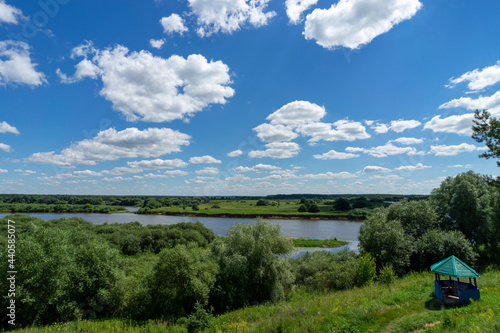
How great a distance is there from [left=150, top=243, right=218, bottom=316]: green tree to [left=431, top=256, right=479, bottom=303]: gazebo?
573 inches

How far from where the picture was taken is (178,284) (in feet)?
59.5

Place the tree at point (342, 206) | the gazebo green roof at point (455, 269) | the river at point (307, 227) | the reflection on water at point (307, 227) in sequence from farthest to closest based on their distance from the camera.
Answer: the tree at point (342, 206)
the reflection on water at point (307, 227)
the river at point (307, 227)
the gazebo green roof at point (455, 269)

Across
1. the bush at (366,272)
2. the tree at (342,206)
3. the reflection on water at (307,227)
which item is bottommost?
the reflection on water at (307,227)

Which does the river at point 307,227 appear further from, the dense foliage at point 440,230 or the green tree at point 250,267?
the green tree at point 250,267

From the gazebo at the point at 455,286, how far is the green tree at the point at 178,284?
1455 centimetres

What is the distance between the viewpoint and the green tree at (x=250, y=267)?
19.9 metres

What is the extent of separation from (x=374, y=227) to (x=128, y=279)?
22838 mm

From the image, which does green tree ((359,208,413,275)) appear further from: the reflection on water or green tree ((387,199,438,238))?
the reflection on water

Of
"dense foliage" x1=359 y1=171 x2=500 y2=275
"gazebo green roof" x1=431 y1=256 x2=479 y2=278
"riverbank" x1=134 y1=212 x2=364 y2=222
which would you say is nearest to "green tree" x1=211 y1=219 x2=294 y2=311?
"dense foliage" x1=359 y1=171 x2=500 y2=275

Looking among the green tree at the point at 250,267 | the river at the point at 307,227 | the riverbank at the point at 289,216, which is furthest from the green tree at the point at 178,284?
the riverbank at the point at 289,216

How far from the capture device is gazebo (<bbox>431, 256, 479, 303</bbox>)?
11492 mm

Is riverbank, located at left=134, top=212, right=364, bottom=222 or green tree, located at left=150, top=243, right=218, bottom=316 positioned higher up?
green tree, located at left=150, top=243, right=218, bottom=316

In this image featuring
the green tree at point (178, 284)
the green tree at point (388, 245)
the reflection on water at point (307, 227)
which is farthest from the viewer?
the reflection on water at point (307, 227)

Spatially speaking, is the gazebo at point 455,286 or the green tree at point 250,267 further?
the green tree at point 250,267
